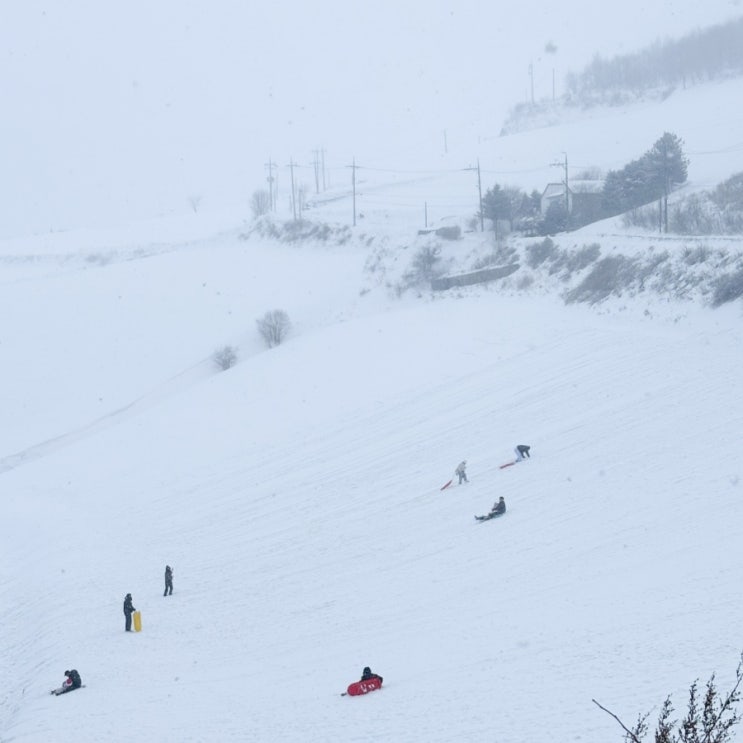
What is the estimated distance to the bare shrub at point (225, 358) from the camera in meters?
52.9

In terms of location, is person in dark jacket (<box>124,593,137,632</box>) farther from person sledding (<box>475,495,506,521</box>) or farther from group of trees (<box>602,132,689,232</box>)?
group of trees (<box>602,132,689,232</box>)

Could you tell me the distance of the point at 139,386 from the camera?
53.6m

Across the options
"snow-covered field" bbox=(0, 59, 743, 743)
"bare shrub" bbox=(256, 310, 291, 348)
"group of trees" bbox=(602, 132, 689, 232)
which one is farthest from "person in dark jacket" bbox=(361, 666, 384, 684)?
"group of trees" bbox=(602, 132, 689, 232)

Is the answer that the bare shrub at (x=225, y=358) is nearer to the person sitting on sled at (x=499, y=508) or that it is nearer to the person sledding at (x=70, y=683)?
the person sitting on sled at (x=499, y=508)

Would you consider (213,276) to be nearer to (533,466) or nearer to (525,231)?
(525,231)

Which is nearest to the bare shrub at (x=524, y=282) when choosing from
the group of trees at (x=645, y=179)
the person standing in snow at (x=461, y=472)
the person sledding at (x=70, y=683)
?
the group of trees at (x=645, y=179)

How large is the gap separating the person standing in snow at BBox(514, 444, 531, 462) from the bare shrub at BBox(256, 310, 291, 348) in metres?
30.9

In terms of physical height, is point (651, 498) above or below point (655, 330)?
below

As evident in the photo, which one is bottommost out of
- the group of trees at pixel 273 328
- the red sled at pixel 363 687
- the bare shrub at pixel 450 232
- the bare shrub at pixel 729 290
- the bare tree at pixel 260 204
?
the red sled at pixel 363 687

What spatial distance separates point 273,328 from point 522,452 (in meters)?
31.5

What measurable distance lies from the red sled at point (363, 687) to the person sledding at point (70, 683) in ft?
21.5

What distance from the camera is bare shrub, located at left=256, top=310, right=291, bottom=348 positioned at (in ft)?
182

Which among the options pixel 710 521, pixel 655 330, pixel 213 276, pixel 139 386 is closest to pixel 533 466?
pixel 710 521

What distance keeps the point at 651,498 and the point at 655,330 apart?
1515 cm
